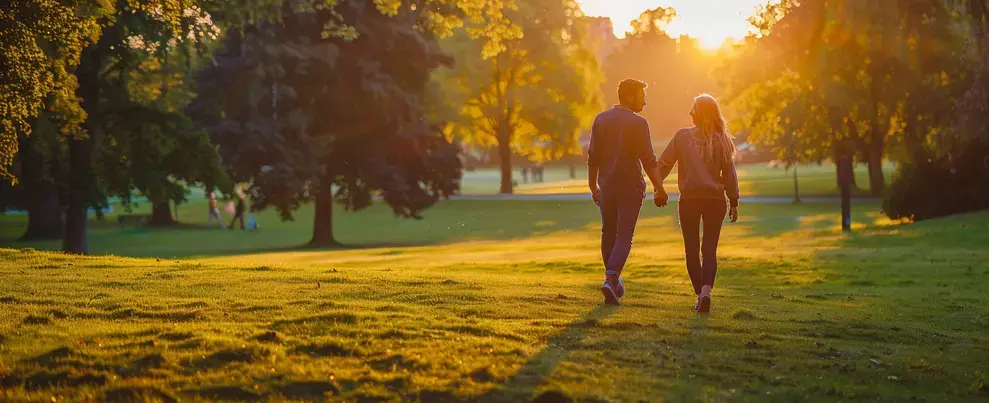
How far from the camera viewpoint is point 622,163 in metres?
11.2

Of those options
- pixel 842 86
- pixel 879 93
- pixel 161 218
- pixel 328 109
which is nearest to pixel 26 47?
pixel 328 109

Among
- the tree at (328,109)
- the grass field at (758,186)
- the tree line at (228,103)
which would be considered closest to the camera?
the tree line at (228,103)

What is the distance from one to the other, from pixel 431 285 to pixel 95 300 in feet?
11.5

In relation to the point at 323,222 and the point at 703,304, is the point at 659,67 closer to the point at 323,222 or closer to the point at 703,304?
the point at 323,222

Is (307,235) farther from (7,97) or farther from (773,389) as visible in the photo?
(773,389)

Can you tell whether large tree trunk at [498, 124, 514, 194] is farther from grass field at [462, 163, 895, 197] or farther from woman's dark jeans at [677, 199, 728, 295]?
woman's dark jeans at [677, 199, 728, 295]

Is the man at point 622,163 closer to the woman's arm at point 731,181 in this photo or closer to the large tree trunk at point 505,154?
the woman's arm at point 731,181

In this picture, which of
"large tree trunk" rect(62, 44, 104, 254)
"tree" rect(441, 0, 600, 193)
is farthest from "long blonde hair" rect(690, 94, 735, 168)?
"tree" rect(441, 0, 600, 193)

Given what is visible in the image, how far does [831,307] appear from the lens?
44.0 ft

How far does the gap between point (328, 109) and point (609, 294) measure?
27.9 meters

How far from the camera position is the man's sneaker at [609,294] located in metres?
11.6

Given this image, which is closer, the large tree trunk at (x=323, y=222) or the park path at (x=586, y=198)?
the large tree trunk at (x=323, y=222)

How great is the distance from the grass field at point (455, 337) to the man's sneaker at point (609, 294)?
0.87ft

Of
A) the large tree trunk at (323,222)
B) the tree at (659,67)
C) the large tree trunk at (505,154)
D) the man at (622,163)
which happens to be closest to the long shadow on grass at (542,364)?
the man at (622,163)
